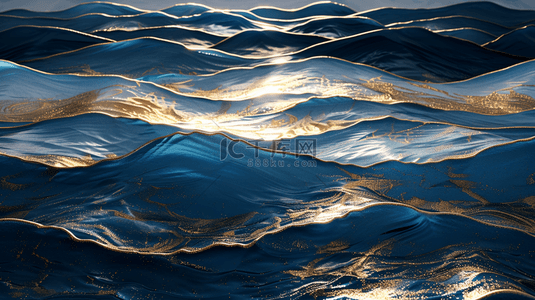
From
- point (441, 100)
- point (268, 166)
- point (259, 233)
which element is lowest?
point (259, 233)

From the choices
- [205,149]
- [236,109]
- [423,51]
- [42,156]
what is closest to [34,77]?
[42,156]

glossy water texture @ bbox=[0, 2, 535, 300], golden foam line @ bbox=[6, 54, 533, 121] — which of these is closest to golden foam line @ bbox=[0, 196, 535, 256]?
glossy water texture @ bbox=[0, 2, 535, 300]

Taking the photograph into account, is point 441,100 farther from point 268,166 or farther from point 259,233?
point 259,233

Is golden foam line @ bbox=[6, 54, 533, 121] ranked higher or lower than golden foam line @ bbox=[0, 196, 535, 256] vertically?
higher

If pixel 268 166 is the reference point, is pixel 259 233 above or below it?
below

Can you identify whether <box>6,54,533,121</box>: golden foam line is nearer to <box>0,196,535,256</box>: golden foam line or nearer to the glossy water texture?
the glossy water texture

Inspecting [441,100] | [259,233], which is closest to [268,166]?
[259,233]

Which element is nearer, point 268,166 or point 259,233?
point 259,233

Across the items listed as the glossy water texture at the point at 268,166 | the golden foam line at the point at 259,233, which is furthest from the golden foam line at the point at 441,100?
the golden foam line at the point at 259,233

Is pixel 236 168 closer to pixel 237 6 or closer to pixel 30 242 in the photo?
pixel 30 242
